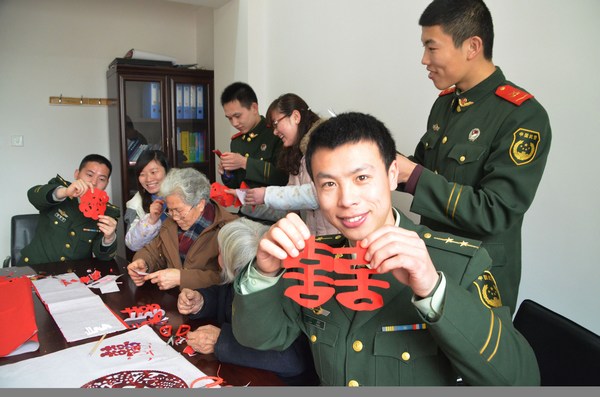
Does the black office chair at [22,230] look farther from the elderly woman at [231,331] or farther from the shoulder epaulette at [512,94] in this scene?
the shoulder epaulette at [512,94]

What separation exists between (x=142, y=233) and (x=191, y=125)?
2.67 meters


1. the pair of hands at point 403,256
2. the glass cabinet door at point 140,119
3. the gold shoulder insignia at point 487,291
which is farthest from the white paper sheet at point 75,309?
the glass cabinet door at point 140,119

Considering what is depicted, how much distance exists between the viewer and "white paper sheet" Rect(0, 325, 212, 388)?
4.18 feet

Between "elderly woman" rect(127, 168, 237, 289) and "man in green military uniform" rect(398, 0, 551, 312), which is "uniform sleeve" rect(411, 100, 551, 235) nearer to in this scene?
"man in green military uniform" rect(398, 0, 551, 312)

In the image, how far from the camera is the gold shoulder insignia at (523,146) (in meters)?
1.47

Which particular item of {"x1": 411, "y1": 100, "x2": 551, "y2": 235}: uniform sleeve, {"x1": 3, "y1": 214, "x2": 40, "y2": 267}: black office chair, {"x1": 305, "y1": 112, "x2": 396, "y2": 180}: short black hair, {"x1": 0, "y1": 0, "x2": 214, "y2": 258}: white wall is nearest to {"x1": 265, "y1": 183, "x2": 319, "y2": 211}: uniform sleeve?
{"x1": 411, "y1": 100, "x2": 551, "y2": 235}: uniform sleeve

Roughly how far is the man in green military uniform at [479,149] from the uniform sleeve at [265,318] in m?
0.59

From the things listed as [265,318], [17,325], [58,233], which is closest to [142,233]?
[58,233]

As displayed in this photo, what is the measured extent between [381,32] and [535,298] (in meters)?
1.74

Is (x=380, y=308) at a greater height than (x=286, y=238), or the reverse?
(x=286, y=238)

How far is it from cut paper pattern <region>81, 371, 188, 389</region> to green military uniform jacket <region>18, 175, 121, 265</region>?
1.65 meters

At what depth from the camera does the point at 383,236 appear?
35.9 inches

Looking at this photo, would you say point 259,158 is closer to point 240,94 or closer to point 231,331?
point 240,94

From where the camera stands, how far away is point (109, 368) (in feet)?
4.40
